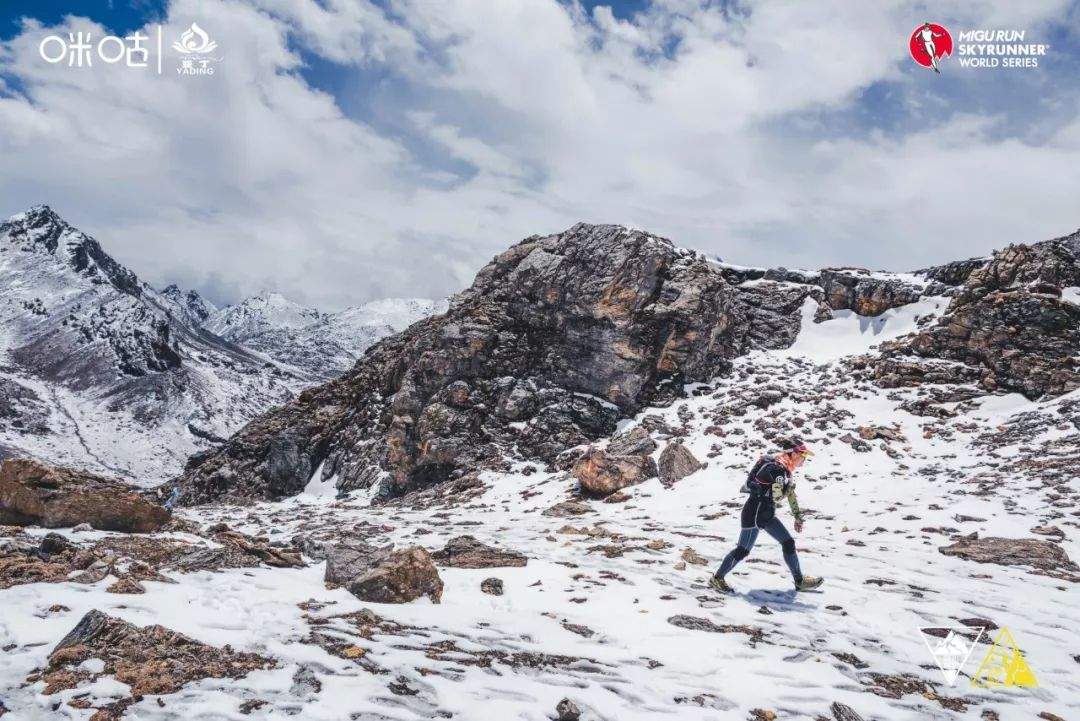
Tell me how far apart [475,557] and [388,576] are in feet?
9.30

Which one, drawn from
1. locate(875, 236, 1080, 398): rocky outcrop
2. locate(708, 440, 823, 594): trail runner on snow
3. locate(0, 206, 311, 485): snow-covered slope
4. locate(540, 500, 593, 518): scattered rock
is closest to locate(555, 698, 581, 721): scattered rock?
locate(708, 440, 823, 594): trail runner on snow

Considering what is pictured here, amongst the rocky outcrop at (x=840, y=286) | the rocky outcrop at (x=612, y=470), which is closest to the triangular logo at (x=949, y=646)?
the rocky outcrop at (x=612, y=470)

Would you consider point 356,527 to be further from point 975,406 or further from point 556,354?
point 975,406

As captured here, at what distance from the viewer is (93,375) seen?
452ft

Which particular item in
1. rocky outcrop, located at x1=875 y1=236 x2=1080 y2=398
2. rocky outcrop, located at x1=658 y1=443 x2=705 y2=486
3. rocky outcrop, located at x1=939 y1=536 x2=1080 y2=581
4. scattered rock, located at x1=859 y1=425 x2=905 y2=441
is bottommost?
rocky outcrop, located at x1=939 y1=536 x2=1080 y2=581

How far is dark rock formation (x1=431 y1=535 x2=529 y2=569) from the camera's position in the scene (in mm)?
11047

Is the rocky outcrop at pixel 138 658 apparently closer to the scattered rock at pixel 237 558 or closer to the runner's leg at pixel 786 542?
the scattered rock at pixel 237 558

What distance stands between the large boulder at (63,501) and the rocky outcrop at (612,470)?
1554 cm

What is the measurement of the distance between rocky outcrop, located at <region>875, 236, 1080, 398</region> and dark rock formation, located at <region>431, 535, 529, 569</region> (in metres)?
27.4

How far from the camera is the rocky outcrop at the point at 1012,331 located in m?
26.6

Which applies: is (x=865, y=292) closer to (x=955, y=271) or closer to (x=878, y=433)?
(x=955, y=271)

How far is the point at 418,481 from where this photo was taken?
1244 inches

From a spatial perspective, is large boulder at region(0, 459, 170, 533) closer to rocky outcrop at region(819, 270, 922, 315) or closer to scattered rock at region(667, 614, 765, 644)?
scattered rock at region(667, 614, 765, 644)

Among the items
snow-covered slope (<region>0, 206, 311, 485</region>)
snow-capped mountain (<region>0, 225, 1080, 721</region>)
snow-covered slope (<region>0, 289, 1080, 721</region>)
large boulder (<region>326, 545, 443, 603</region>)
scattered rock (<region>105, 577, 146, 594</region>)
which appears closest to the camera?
snow-covered slope (<region>0, 289, 1080, 721</region>)
